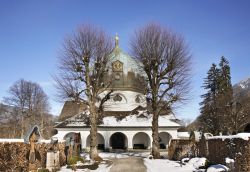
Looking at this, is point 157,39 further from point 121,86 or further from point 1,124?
point 1,124

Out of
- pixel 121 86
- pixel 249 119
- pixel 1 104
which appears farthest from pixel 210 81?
pixel 1 104

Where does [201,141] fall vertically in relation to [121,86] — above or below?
below

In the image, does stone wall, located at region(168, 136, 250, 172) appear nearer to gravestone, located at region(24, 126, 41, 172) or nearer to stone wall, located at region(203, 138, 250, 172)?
stone wall, located at region(203, 138, 250, 172)

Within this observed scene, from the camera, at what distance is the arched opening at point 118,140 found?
155ft

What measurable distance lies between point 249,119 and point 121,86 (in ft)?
67.3

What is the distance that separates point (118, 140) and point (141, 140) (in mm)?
3693

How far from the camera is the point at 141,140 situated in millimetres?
47500

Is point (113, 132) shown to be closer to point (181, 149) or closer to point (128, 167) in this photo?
point (181, 149)

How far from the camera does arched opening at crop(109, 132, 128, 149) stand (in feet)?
155

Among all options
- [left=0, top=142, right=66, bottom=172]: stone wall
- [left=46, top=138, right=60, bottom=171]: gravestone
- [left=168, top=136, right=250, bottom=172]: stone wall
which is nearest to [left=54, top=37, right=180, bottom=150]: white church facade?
[left=168, top=136, right=250, bottom=172]: stone wall

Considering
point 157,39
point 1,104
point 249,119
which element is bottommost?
point 249,119

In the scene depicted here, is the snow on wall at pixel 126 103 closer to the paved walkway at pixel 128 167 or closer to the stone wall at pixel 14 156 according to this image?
the paved walkway at pixel 128 167

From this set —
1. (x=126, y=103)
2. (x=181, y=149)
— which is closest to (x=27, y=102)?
(x=126, y=103)

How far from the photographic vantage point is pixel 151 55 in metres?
29.6
